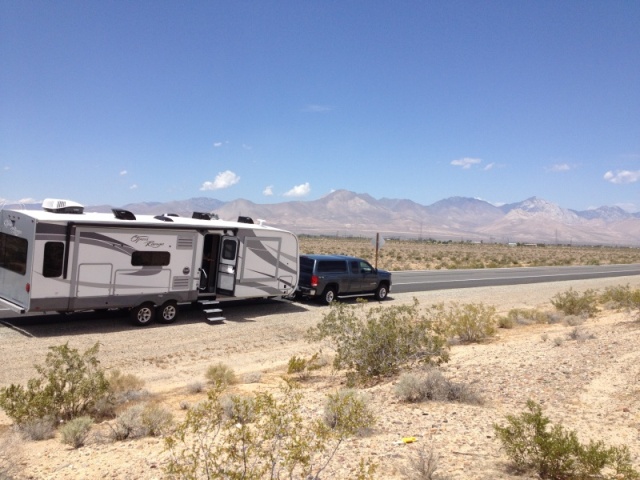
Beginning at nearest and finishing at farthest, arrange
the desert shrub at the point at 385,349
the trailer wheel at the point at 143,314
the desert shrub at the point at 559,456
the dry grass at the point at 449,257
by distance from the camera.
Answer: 1. the desert shrub at the point at 559,456
2. the desert shrub at the point at 385,349
3. the trailer wheel at the point at 143,314
4. the dry grass at the point at 449,257

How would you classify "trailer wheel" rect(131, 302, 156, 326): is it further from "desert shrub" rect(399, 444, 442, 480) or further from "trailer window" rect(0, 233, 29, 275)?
"desert shrub" rect(399, 444, 442, 480)

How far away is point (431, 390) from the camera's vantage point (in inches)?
322

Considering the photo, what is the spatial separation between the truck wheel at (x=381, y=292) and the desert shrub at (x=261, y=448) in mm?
14479

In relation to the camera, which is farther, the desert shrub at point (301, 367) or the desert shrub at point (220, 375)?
the desert shrub at point (301, 367)

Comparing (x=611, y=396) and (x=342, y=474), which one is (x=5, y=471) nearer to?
(x=342, y=474)

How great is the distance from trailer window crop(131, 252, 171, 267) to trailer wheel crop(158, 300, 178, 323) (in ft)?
3.70

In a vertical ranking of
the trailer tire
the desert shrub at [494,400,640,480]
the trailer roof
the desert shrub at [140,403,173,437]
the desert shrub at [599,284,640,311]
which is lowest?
the desert shrub at [140,403,173,437]

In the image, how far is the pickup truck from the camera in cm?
1908

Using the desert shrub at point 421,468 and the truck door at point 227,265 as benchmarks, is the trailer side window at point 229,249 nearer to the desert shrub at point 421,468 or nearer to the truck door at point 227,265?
the truck door at point 227,265

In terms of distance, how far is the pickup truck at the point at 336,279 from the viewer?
751 inches

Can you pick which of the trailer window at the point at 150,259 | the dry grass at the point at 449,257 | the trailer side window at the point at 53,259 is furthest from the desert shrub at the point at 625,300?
the dry grass at the point at 449,257

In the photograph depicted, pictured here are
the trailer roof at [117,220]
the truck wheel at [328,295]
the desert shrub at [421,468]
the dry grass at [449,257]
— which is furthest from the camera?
the dry grass at [449,257]

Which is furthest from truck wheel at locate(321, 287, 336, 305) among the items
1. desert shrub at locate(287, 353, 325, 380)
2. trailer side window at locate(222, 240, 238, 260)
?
desert shrub at locate(287, 353, 325, 380)

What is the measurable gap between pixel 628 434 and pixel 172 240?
11.9 meters
